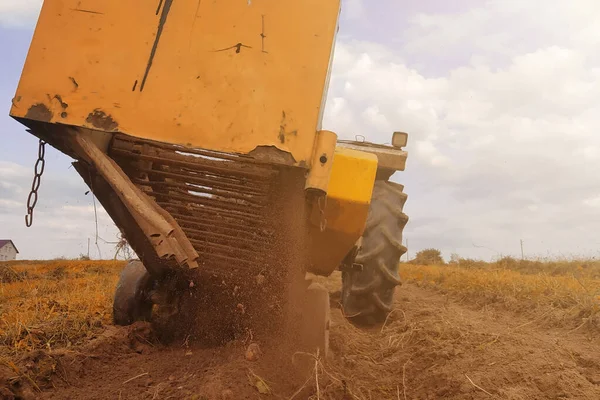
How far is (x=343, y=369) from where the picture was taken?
133 inches

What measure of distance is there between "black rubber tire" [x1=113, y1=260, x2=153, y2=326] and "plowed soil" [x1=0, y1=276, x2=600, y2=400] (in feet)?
0.47

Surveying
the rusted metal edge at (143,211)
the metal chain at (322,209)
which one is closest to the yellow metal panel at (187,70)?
the rusted metal edge at (143,211)

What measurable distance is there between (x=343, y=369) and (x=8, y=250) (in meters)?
36.5

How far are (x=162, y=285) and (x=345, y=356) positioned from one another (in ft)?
4.71

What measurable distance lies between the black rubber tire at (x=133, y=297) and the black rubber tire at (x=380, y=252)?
1.81 metres

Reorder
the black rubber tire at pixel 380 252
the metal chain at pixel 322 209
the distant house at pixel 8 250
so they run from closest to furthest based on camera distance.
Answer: the metal chain at pixel 322 209 < the black rubber tire at pixel 380 252 < the distant house at pixel 8 250

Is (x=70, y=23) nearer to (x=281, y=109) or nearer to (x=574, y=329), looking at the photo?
(x=281, y=109)

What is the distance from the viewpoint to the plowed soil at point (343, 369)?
2.59 m

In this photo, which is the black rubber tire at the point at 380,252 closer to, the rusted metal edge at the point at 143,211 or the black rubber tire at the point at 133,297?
the black rubber tire at the point at 133,297

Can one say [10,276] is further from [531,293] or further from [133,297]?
[531,293]

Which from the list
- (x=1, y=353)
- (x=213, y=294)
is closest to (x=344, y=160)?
(x=213, y=294)

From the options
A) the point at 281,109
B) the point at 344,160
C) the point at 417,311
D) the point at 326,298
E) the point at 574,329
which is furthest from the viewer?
the point at 417,311

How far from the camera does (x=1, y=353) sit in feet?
10.6

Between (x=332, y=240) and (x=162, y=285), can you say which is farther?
(x=162, y=285)
